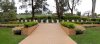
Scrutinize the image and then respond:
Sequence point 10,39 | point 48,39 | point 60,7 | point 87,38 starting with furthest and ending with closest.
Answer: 1. point 60,7
2. point 87,38
3. point 10,39
4. point 48,39

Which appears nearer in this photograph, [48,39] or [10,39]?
[48,39]

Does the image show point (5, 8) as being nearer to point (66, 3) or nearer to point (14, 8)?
point (14, 8)

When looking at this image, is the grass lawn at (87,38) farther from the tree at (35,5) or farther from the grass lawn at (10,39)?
the tree at (35,5)

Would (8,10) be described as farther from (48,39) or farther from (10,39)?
(48,39)

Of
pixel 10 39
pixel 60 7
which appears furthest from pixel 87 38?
pixel 60 7

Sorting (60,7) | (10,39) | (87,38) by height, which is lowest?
(87,38)

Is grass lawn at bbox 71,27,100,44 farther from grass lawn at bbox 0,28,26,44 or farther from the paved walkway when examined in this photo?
grass lawn at bbox 0,28,26,44

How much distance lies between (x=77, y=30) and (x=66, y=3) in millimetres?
20504

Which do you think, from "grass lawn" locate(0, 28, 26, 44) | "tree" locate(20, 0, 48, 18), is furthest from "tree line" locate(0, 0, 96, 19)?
"grass lawn" locate(0, 28, 26, 44)

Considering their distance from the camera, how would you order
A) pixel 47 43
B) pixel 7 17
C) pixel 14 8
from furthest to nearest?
1. pixel 14 8
2. pixel 7 17
3. pixel 47 43

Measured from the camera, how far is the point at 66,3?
3681 centimetres

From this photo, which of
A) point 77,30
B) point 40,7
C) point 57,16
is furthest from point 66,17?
point 77,30

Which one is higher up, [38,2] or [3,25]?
[38,2]

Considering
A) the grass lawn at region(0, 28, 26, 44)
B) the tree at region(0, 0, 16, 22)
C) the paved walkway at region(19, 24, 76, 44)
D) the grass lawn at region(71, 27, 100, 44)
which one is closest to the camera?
the paved walkway at region(19, 24, 76, 44)
